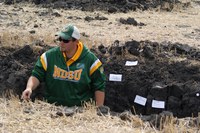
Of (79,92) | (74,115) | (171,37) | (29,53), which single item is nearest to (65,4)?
(171,37)

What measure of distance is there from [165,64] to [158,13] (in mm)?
7212

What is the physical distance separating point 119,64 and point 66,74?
105 inches

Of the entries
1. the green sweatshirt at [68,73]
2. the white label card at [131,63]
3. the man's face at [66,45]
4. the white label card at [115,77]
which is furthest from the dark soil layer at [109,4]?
the man's face at [66,45]

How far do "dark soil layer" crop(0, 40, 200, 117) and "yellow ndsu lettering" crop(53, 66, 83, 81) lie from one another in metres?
1.77

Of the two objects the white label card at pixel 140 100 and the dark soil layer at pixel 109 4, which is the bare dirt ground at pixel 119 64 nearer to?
the white label card at pixel 140 100

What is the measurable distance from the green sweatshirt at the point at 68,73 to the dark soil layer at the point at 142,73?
167 centimetres

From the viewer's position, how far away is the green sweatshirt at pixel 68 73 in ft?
19.8

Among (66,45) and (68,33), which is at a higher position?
(68,33)

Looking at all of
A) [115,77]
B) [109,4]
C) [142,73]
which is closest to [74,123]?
[115,77]

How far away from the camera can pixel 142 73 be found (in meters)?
8.31

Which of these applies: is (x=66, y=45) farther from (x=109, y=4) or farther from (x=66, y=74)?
(x=109, y=4)

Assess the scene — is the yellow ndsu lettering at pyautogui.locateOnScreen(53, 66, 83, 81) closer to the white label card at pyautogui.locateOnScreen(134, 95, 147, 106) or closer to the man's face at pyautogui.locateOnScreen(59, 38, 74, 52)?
the man's face at pyautogui.locateOnScreen(59, 38, 74, 52)

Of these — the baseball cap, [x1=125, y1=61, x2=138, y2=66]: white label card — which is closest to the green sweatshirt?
the baseball cap

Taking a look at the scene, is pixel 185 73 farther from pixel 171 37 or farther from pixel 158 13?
pixel 158 13
